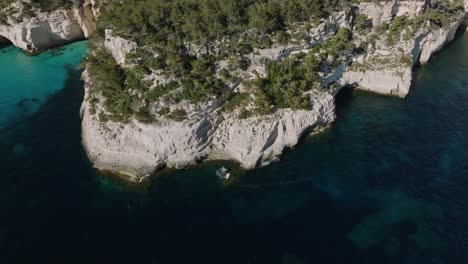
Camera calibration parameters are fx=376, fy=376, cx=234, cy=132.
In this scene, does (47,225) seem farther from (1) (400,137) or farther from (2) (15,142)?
(1) (400,137)

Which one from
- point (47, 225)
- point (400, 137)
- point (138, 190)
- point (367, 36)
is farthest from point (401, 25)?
point (47, 225)

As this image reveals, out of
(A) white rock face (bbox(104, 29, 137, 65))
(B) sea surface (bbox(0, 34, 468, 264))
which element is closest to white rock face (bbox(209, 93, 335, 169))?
(B) sea surface (bbox(0, 34, 468, 264))

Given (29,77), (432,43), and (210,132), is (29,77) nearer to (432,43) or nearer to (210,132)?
(210,132)

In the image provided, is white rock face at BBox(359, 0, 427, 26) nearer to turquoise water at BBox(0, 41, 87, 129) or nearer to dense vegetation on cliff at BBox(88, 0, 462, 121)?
dense vegetation on cliff at BBox(88, 0, 462, 121)

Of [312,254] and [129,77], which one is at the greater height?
[129,77]

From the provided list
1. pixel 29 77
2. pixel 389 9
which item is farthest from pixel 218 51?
pixel 29 77

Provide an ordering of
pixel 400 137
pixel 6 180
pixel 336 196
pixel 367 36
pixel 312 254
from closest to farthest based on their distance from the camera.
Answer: pixel 312 254 → pixel 336 196 → pixel 6 180 → pixel 400 137 → pixel 367 36

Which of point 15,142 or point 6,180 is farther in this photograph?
point 15,142
